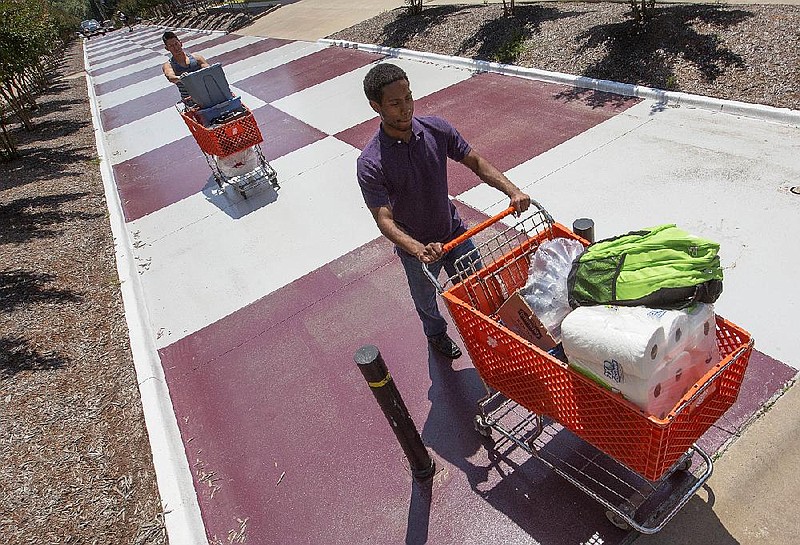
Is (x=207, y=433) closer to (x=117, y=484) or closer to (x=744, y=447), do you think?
(x=117, y=484)

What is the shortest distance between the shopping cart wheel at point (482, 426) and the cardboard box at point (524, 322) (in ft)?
2.40

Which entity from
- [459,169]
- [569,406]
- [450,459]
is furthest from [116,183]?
[569,406]

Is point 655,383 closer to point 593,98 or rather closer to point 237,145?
point 237,145

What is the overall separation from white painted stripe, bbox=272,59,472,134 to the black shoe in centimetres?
580

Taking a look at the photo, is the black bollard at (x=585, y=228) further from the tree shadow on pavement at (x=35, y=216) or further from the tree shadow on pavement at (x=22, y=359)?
the tree shadow on pavement at (x=35, y=216)

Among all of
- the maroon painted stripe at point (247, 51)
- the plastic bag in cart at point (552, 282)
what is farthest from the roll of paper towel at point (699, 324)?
the maroon painted stripe at point (247, 51)

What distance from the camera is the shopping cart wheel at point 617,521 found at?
2.88 metres

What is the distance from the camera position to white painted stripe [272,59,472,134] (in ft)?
32.0

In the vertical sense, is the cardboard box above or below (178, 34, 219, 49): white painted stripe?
below

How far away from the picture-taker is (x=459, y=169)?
7105mm

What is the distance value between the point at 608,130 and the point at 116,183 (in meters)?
7.71

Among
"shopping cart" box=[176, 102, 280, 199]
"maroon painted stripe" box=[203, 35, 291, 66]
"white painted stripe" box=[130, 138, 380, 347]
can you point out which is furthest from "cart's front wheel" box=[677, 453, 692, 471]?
"maroon painted stripe" box=[203, 35, 291, 66]

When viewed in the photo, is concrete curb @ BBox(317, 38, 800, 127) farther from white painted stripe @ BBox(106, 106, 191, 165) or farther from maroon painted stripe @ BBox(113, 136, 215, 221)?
white painted stripe @ BBox(106, 106, 191, 165)

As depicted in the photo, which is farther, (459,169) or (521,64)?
(521,64)
